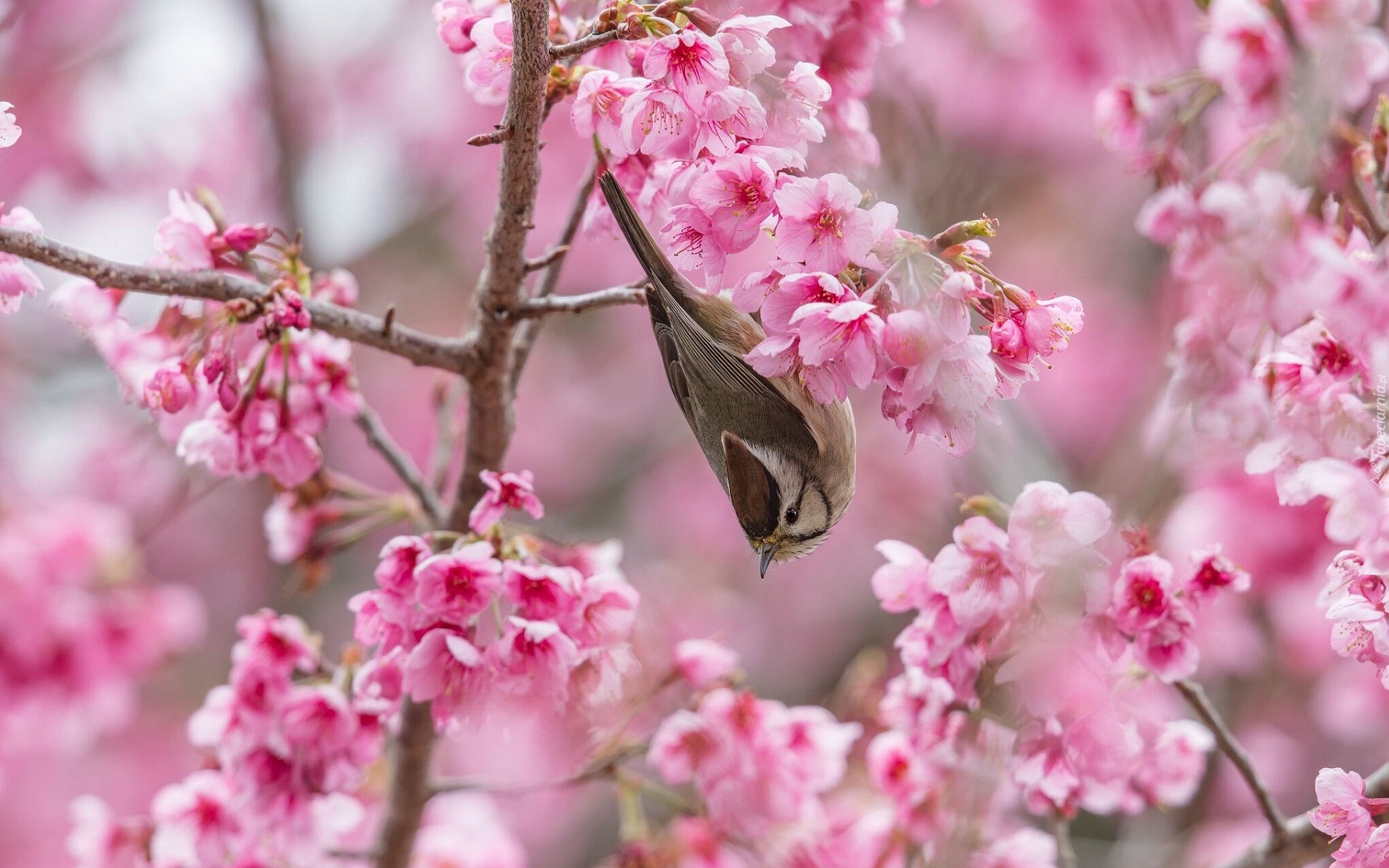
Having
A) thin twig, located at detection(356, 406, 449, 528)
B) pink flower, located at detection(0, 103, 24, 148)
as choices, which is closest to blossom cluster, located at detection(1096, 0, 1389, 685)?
thin twig, located at detection(356, 406, 449, 528)

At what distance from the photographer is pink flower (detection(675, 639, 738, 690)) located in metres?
2.32

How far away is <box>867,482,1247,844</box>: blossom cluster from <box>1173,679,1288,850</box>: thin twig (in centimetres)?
10

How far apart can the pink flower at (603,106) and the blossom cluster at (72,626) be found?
2.62m

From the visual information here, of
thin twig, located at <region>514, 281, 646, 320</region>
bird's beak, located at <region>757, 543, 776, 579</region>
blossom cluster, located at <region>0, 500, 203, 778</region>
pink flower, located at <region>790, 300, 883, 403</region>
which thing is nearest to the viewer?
pink flower, located at <region>790, 300, 883, 403</region>

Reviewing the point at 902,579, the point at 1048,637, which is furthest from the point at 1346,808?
the point at 902,579

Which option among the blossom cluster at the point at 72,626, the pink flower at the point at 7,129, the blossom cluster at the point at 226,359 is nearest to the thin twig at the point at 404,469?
the blossom cluster at the point at 226,359

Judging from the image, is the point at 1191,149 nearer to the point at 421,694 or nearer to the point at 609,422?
the point at 421,694

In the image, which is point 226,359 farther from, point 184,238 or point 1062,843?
point 1062,843

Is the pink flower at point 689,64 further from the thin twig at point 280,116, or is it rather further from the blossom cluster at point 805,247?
the thin twig at point 280,116

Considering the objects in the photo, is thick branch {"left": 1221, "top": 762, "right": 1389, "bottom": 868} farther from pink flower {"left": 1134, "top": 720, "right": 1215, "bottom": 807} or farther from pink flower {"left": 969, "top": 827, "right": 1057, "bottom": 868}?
pink flower {"left": 969, "top": 827, "right": 1057, "bottom": 868}

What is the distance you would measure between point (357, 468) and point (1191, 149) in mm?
5158

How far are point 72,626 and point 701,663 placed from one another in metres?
2.18

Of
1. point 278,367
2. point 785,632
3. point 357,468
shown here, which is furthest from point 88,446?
point 278,367

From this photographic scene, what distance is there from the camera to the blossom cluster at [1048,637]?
66.2 inches
